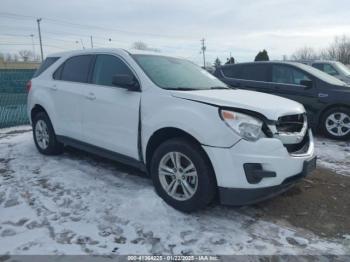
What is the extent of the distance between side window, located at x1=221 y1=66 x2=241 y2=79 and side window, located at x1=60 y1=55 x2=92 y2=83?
457 cm

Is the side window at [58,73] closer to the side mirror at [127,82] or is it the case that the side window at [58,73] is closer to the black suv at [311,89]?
the side mirror at [127,82]

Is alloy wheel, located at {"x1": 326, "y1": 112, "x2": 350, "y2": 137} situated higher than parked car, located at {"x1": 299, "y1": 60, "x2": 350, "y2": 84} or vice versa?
parked car, located at {"x1": 299, "y1": 60, "x2": 350, "y2": 84}

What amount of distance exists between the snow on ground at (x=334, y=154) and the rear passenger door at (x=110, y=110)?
316 cm

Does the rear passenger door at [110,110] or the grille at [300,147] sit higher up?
the rear passenger door at [110,110]

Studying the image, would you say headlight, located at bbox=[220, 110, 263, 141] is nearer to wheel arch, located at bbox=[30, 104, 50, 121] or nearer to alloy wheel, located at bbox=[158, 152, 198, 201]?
alloy wheel, located at bbox=[158, 152, 198, 201]

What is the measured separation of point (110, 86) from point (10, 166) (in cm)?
229

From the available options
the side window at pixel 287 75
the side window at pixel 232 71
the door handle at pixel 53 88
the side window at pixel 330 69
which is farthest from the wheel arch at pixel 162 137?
the side window at pixel 330 69

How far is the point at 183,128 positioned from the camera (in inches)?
137

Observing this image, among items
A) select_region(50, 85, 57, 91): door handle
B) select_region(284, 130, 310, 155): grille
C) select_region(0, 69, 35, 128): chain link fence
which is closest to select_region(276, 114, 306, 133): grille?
select_region(284, 130, 310, 155): grille

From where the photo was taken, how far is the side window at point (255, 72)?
321 inches

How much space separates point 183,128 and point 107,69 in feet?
5.77

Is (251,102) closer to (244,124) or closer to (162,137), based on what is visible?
(244,124)

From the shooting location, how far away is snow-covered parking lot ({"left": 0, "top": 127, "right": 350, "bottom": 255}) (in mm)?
3043

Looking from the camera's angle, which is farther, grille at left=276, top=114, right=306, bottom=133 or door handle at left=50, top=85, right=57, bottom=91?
door handle at left=50, top=85, right=57, bottom=91
